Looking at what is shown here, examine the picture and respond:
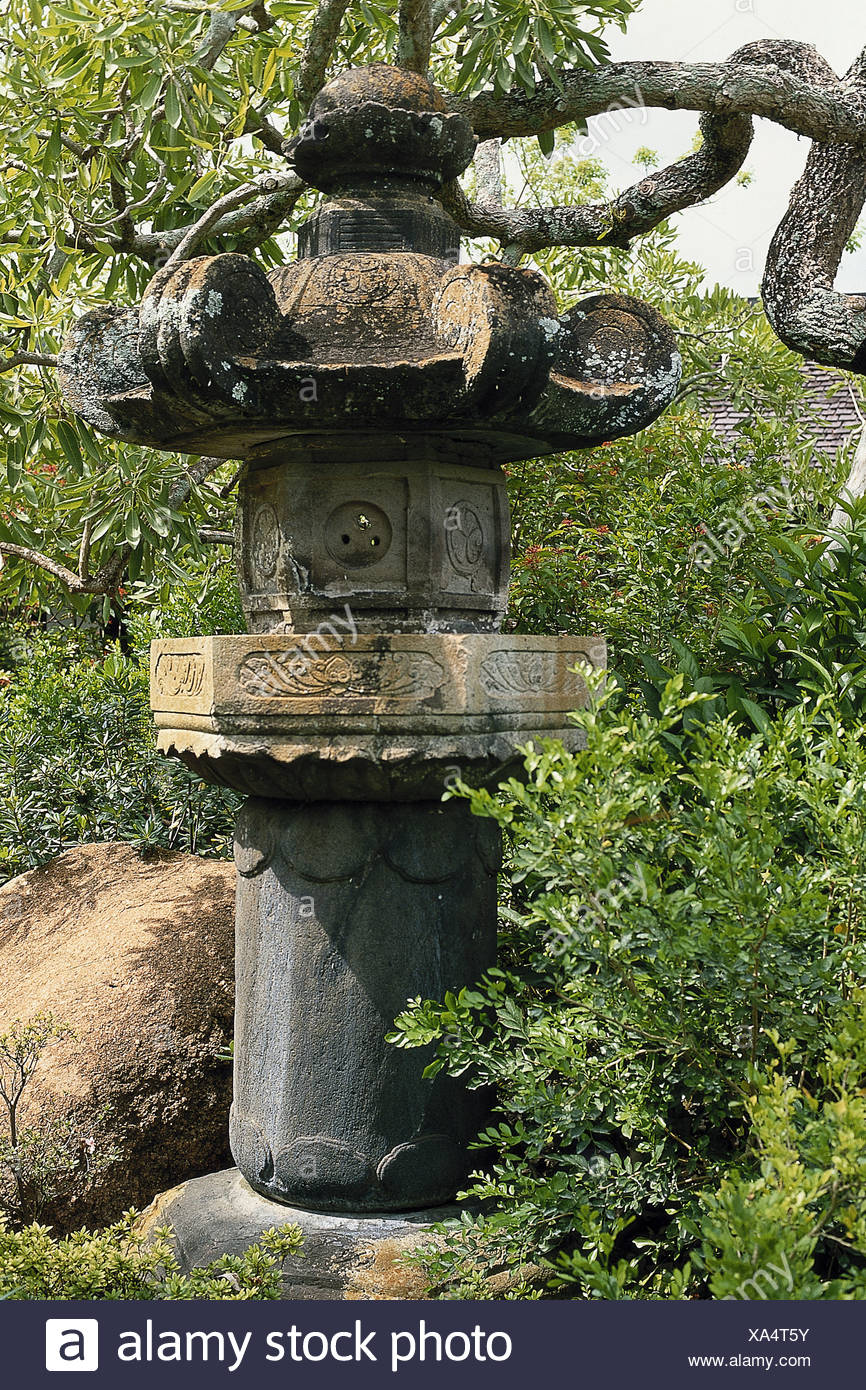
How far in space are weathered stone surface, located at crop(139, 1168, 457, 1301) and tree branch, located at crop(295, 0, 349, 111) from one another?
3454 mm

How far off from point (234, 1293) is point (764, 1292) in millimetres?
1181

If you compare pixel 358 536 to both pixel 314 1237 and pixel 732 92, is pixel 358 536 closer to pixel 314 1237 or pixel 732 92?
pixel 314 1237

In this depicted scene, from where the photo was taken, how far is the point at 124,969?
390cm

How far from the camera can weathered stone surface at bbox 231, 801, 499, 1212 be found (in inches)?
111

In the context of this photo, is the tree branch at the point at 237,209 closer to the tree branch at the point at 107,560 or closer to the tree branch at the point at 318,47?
the tree branch at the point at 318,47

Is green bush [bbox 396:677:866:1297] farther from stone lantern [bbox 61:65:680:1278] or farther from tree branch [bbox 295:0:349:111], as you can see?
tree branch [bbox 295:0:349:111]

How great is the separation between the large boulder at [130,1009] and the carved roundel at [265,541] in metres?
1.56

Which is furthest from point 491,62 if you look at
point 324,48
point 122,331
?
point 122,331

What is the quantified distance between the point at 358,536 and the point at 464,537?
0.92 ft

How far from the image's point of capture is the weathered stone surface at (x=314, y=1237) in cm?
264

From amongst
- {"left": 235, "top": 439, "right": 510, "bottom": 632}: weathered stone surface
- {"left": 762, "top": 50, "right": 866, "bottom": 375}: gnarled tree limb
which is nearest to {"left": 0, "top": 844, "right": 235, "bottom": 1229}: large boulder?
{"left": 235, "top": 439, "right": 510, "bottom": 632}: weathered stone surface

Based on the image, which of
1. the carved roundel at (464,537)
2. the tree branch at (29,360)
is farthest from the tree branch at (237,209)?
the carved roundel at (464,537)

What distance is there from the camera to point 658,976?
7.33 ft

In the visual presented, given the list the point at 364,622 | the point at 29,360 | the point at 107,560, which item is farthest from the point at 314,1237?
the point at 107,560
